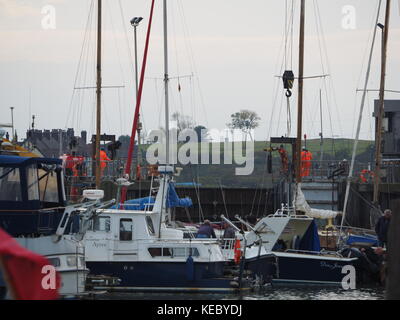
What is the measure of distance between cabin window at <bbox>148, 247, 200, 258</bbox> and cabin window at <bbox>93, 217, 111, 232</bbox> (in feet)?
5.40

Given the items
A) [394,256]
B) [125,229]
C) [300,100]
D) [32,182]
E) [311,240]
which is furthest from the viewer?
[300,100]

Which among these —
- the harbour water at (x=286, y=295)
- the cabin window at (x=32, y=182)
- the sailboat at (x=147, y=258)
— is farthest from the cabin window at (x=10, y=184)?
the sailboat at (x=147, y=258)

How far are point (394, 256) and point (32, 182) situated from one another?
15.3m

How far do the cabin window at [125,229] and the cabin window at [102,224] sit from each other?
401 millimetres

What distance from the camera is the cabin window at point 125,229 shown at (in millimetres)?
29078

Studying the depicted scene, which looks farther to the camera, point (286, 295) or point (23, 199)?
point (286, 295)

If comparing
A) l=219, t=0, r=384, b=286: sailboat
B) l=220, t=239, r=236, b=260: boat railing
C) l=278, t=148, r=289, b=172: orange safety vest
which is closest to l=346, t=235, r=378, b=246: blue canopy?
l=219, t=0, r=384, b=286: sailboat

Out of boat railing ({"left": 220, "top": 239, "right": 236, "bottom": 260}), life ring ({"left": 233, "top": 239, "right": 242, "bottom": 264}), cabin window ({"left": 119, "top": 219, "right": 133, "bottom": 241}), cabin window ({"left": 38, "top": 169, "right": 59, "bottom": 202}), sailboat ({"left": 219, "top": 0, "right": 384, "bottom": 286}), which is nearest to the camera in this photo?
cabin window ({"left": 38, "top": 169, "right": 59, "bottom": 202})

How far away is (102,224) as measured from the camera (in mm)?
29312

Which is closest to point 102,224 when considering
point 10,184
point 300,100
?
point 10,184

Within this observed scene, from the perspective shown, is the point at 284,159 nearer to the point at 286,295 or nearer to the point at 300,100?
the point at 300,100

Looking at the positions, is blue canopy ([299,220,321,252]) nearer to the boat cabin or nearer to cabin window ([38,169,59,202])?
cabin window ([38,169,59,202])

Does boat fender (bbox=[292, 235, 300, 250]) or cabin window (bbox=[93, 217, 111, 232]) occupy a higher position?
cabin window (bbox=[93, 217, 111, 232])

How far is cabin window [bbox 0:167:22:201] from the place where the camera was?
Answer: 2244 cm
